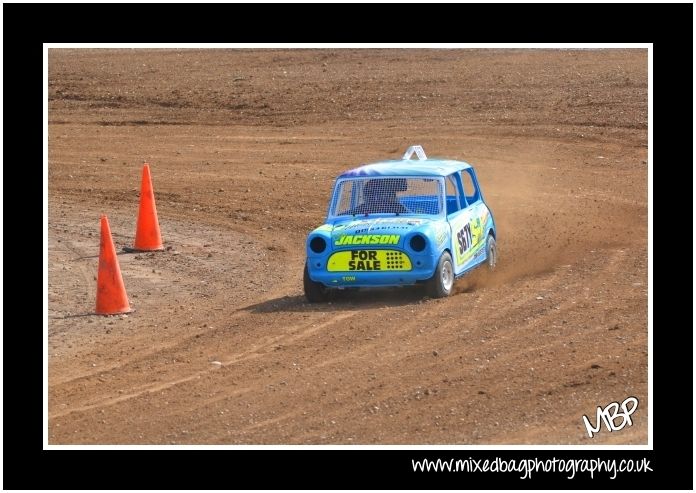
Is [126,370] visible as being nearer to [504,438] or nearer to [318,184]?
[504,438]

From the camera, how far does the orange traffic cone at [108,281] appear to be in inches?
552

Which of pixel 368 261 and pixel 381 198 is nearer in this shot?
pixel 368 261

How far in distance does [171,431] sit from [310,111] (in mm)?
19039

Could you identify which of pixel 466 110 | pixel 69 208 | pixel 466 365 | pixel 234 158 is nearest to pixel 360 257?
pixel 466 365

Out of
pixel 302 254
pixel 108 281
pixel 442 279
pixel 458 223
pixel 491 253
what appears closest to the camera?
pixel 442 279

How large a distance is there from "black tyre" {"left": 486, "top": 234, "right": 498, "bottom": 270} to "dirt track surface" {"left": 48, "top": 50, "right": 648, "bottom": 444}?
15cm

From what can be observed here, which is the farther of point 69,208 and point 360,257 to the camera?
point 69,208

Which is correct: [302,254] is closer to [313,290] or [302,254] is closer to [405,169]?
[405,169]

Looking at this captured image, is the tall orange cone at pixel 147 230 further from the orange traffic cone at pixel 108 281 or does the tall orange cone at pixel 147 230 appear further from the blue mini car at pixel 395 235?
the blue mini car at pixel 395 235

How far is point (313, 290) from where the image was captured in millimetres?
14133

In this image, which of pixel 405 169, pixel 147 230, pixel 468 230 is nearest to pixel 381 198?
pixel 405 169

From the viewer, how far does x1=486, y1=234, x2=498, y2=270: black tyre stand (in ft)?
51.3

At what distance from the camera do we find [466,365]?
37.3 feet

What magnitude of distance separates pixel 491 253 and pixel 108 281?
441 cm
